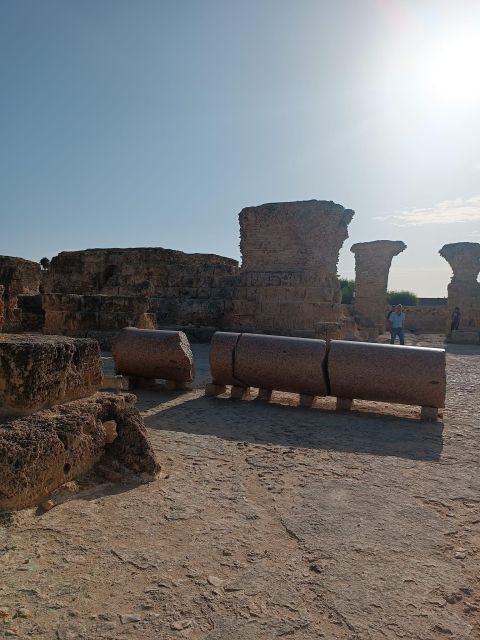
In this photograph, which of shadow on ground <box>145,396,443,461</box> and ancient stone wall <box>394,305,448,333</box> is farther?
ancient stone wall <box>394,305,448,333</box>

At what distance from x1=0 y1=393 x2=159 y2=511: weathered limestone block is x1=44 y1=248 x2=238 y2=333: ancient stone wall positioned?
23.7 ft

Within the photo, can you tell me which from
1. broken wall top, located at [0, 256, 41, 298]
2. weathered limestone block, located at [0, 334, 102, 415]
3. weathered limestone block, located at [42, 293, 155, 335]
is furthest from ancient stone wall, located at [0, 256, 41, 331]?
weathered limestone block, located at [0, 334, 102, 415]

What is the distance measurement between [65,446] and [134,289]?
10.5 m

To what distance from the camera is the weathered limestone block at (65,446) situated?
7.70 ft

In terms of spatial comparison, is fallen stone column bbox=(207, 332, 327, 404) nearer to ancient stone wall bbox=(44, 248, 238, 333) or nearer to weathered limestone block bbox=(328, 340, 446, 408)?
weathered limestone block bbox=(328, 340, 446, 408)

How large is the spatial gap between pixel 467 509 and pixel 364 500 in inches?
21.8

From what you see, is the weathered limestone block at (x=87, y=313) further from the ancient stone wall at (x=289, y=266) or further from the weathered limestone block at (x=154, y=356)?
the weathered limestone block at (x=154, y=356)

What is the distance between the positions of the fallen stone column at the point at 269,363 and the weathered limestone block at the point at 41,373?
2.43 metres

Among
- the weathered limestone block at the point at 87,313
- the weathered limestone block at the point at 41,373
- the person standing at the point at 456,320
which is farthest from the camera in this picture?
the person standing at the point at 456,320

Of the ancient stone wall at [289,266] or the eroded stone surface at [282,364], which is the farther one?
the ancient stone wall at [289,266]

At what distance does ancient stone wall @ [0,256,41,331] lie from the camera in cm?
1310

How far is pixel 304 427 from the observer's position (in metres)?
4.46

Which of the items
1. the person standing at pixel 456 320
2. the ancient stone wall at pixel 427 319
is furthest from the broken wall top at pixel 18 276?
the ancient stone wall at pixel 427 319

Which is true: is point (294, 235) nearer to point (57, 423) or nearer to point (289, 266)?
point (289, 266)
